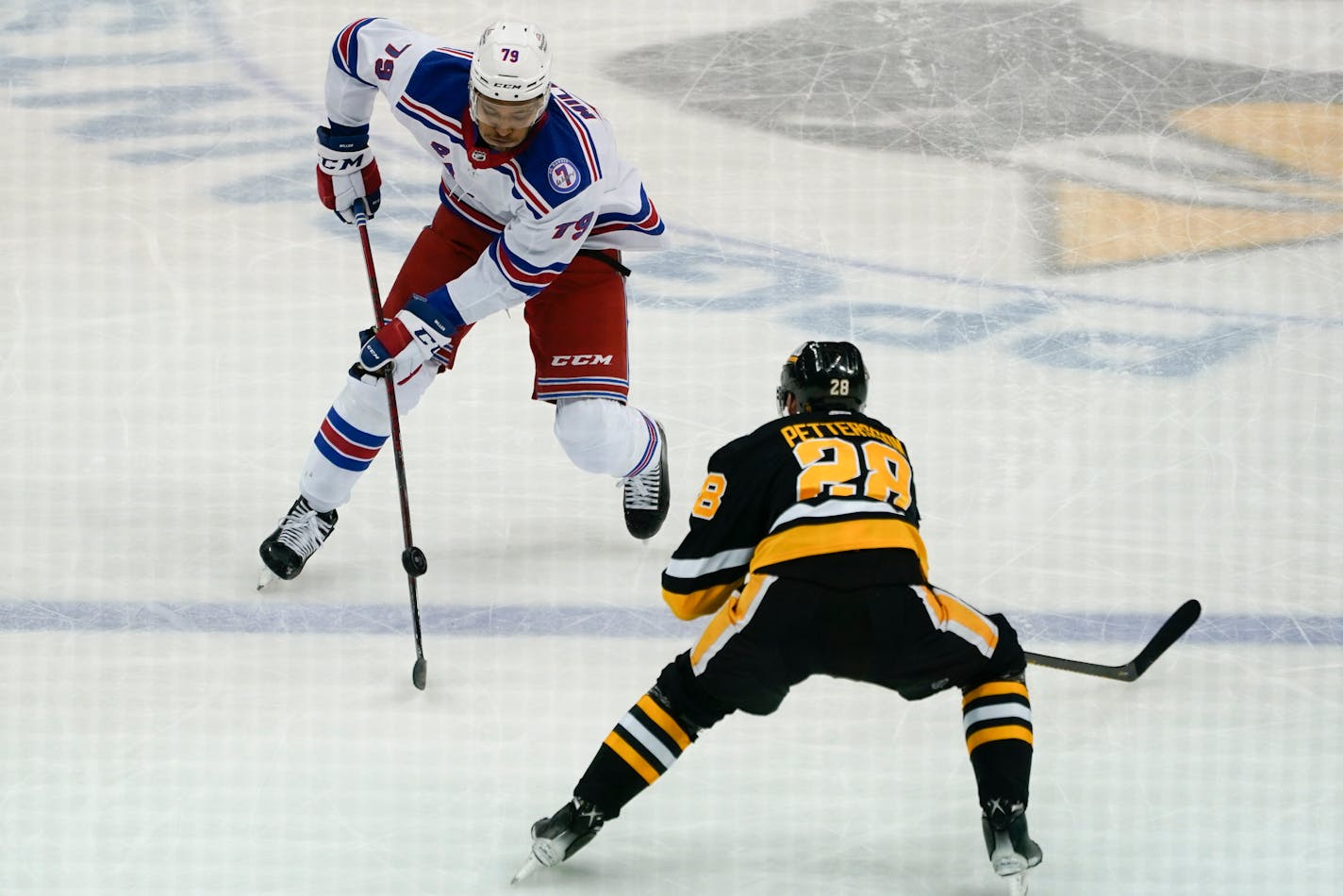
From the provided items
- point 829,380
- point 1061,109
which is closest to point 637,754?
point 829,380

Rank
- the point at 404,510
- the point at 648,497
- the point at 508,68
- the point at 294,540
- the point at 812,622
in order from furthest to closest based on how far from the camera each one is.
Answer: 1. the point at 648,497
2. the point at 294,540
3. the point at 404,510
4. the point at 508,68
5. the point at 812,622

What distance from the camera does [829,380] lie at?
2.47m

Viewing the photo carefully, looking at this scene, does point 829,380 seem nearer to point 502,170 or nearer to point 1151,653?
point 502,170

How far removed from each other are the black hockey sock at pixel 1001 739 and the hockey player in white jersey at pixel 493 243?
109 centimetres

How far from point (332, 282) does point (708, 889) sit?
2290 millimetres

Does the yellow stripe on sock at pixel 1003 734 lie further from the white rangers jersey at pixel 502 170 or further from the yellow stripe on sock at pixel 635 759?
the white rangers jersey at pixel 502 170

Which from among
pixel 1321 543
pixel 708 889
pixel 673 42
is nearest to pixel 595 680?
pixel 708 889

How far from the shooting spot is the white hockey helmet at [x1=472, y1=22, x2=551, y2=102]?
2729 millimetres

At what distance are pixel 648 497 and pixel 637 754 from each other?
3.64 ft

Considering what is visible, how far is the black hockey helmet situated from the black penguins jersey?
0.11ft

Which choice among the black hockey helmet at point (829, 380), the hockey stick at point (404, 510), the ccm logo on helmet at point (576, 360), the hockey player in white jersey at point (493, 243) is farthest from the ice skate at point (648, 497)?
the black hockey helmet at point (829, 380)

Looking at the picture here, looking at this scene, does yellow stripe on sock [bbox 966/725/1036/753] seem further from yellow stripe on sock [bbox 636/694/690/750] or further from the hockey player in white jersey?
the hockey player in white jersey

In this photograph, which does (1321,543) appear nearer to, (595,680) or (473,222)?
(595,680)

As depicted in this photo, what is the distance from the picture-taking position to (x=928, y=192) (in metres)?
4.65
